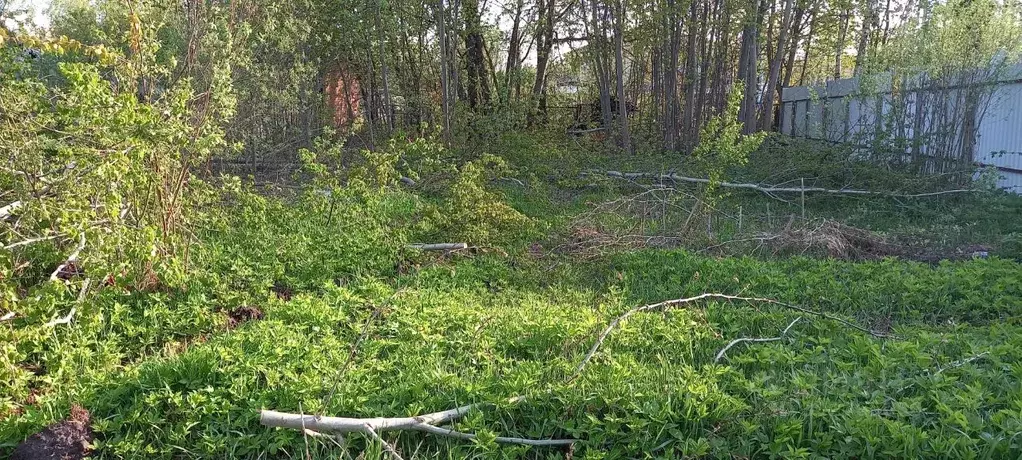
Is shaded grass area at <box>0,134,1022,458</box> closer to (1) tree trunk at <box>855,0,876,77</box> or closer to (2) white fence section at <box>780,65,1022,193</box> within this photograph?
(2) white fence section at <box>780,65,1022,193</box>

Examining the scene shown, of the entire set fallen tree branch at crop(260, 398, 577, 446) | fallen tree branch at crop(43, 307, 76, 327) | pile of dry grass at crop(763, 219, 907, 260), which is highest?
fallen tree branch at crop(43, 307, 76, 327)

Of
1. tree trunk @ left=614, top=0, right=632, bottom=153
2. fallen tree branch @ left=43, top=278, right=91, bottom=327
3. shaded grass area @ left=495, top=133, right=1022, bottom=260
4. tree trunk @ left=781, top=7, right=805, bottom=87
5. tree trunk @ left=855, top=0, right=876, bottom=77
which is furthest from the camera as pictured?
tree trunk @ left=855, top=0, right=876, bottom=77

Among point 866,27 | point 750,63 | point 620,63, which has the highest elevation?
point 866,27

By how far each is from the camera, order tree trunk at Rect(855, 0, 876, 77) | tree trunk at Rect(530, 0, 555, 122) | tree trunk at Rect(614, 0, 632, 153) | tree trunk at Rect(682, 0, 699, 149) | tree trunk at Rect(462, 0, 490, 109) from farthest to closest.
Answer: tree trunk at Rect(462, 0, 490, 109)
tree trunk at Rect(530, 0, 555, 122)
tree trunk at Rect(855, 0, 876, 77)
tree trunk at Rect(682, 0, 699, 149)
tree trunk at Rect(614, 0, 632, 153)

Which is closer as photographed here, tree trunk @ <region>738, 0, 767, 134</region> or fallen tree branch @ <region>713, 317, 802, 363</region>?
fallen tree branch @ <region>713, 317, 802, 363</region>

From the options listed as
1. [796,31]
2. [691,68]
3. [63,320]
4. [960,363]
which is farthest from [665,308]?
[796,31]

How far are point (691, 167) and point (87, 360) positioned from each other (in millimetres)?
9166

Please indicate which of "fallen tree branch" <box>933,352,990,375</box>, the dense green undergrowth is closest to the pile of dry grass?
the dense green undergrowth

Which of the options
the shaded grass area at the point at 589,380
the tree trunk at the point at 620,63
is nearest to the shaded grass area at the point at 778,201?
the tree trunk at the point at 620,63

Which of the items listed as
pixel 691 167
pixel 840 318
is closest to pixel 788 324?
pixel 840 318

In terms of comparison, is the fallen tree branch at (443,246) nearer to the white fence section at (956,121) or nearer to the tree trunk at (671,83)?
the white fence section at (956,121)

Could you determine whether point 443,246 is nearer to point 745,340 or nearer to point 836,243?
point 745,340

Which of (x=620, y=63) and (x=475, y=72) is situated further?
(x=475, y=72)

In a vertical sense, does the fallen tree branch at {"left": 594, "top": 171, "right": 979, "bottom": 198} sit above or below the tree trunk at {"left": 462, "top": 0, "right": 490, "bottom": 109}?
below
